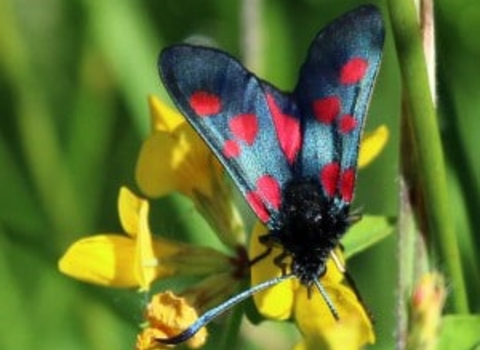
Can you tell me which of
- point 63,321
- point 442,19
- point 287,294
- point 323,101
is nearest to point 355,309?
point 287,294

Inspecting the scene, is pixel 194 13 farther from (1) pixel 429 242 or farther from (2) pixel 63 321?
(1) pixel 429 242

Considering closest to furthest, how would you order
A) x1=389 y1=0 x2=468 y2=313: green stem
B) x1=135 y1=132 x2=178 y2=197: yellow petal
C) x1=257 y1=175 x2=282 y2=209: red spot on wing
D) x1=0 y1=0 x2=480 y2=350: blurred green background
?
1. x1=389 y1=0 x2=468 y2=313: green stem
2. x1=257 y1=175 x2=282 y2=209: red spot on wing
3. x1=135 y1=132 x2=178 y2=197: yellow petal
4. x1=0 y1=0 x2=480 y2=350: blurred green background

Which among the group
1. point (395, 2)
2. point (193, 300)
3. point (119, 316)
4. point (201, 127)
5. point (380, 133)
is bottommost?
point (119, 316)

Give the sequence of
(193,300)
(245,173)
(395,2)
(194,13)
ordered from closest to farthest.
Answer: (395,2) → (245,173) → (193,300) → (194,13)

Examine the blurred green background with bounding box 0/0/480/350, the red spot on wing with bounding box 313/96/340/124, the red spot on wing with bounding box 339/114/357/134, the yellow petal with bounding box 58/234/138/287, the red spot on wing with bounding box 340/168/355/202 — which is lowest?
the blurred green background with bounding box 0/0/480/350

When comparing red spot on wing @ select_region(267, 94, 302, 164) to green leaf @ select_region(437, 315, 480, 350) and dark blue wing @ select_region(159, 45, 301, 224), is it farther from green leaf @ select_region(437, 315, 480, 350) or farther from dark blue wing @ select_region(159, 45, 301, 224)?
green leaf @ select_region(437, 315, 480, 350)

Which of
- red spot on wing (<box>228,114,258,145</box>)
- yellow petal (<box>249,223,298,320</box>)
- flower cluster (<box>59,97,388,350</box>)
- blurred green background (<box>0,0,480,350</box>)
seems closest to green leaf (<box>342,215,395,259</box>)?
flower cluster (<box>59,97,388,350</box>)

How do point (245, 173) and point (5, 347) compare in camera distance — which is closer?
point (245, 173)

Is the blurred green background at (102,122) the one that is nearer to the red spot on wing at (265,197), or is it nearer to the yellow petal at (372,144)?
the yellow petal at (372,144)
